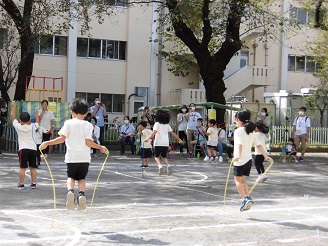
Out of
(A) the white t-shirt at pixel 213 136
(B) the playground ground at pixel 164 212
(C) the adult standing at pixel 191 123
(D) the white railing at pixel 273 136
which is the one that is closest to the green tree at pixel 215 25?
(C) the adult standing at pixel 191 123

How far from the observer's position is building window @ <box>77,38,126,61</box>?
32.2m

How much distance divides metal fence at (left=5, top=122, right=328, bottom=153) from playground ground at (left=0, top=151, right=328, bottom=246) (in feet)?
21.1

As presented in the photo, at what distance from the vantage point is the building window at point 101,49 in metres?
32.2

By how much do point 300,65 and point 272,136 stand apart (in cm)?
1420

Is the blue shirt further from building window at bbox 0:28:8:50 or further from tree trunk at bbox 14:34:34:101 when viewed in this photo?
building window at bbox 0:28:8:50

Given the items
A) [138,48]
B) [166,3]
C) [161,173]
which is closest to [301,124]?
[166,3]

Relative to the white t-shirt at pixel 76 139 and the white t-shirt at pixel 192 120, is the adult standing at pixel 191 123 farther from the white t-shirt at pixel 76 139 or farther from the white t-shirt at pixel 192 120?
the white t-shirt at pixel 76 139

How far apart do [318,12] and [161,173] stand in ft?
48.1

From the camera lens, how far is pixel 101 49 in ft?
107

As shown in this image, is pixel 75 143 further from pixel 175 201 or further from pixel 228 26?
pixel 228 26

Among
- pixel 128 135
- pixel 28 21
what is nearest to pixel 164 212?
pixel 128 135

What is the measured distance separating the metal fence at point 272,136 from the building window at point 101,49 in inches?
328

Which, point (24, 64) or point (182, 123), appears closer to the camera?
point (182, 123)

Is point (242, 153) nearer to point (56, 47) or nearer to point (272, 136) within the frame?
point (272, 136)
